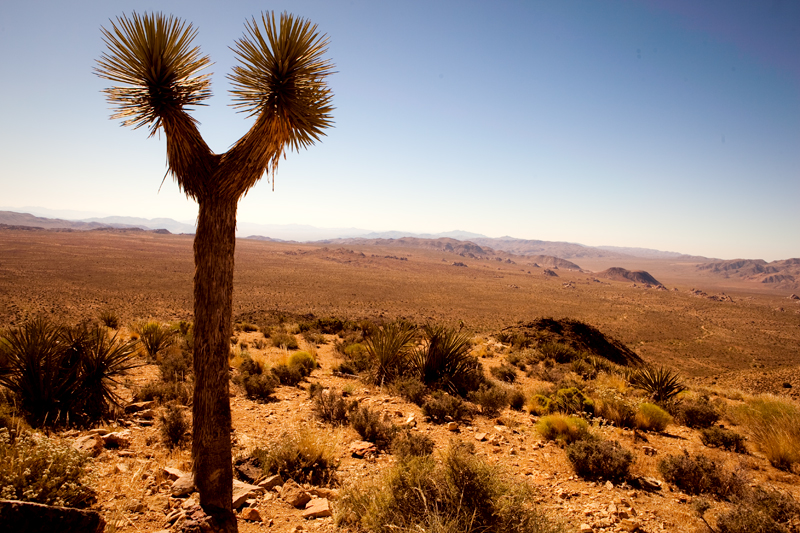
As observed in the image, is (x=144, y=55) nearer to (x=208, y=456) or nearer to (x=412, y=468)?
(x=208, y=456)

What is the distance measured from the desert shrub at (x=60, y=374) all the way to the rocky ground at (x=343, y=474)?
0.55 meters

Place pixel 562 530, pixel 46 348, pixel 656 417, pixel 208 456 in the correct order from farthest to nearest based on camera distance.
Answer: pixel 656 417, pixel 46 348, pixel 208 456, pixel 562 530

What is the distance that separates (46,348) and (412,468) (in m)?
5.58

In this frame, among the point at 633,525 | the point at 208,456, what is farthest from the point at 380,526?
the point at 633,525

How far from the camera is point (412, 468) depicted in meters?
3.67

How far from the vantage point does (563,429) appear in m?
5.88

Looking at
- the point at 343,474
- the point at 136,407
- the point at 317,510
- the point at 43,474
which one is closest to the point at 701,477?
the point at 343,474

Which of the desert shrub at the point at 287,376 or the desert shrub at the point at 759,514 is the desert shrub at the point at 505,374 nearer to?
the desert shrub at the point at 287,376

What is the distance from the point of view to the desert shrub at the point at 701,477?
434cm

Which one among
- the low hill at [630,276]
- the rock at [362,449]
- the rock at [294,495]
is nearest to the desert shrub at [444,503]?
the rock at [294,495]

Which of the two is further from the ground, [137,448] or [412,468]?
[412,468]

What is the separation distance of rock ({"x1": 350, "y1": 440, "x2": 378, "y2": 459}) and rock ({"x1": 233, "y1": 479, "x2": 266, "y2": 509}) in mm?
1380

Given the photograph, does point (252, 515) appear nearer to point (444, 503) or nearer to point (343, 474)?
point (343, 474)

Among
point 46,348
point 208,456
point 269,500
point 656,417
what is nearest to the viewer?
point 208,456
